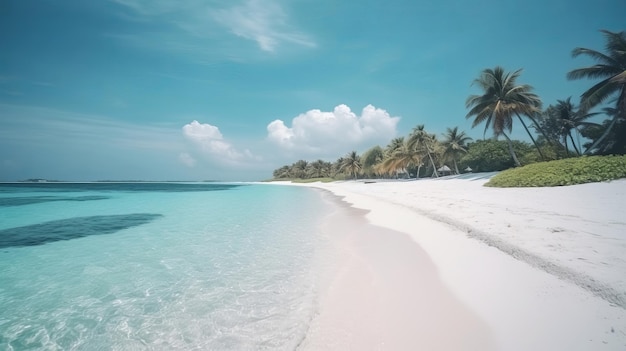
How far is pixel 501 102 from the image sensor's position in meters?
25.2

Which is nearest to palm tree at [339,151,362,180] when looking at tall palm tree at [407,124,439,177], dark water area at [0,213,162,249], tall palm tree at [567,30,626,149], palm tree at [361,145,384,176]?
palm tree at [361,145,384,176]

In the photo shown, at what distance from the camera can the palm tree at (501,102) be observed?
2495cm

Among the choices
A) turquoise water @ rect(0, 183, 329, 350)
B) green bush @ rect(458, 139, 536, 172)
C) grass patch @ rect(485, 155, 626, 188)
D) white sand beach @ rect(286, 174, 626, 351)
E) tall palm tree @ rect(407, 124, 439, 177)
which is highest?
tall palm tree @ rect(407, 124, 439, 177)

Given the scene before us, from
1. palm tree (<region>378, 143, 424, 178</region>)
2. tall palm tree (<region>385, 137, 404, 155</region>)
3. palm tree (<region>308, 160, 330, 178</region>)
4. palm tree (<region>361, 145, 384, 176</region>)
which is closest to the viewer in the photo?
palm tree (<region>378, 143, 424, 178</region>)

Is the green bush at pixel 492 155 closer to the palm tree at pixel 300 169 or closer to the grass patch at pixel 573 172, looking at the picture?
the grass patch at pixel 573 172

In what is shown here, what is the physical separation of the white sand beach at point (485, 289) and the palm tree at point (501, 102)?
20842 millimetres

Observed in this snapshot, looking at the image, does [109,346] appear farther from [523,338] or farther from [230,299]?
[523,338]

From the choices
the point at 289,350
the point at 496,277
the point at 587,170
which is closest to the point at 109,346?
the point at 289,350

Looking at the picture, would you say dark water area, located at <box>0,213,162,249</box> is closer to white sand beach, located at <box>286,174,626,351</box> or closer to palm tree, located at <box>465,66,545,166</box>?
white sand beach, located at <box>286,174,626,351</box>

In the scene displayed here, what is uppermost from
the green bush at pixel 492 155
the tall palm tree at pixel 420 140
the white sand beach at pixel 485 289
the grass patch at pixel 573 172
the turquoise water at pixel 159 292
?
the tall palm tree at pixel 420 140

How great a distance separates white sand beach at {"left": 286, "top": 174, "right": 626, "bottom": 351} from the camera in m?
2.83

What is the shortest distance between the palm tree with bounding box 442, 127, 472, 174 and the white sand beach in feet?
119

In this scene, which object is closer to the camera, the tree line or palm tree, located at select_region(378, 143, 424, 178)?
the tree line

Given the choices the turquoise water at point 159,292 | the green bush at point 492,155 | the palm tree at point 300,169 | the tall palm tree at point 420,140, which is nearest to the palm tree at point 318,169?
the palm tree at point 300,169
